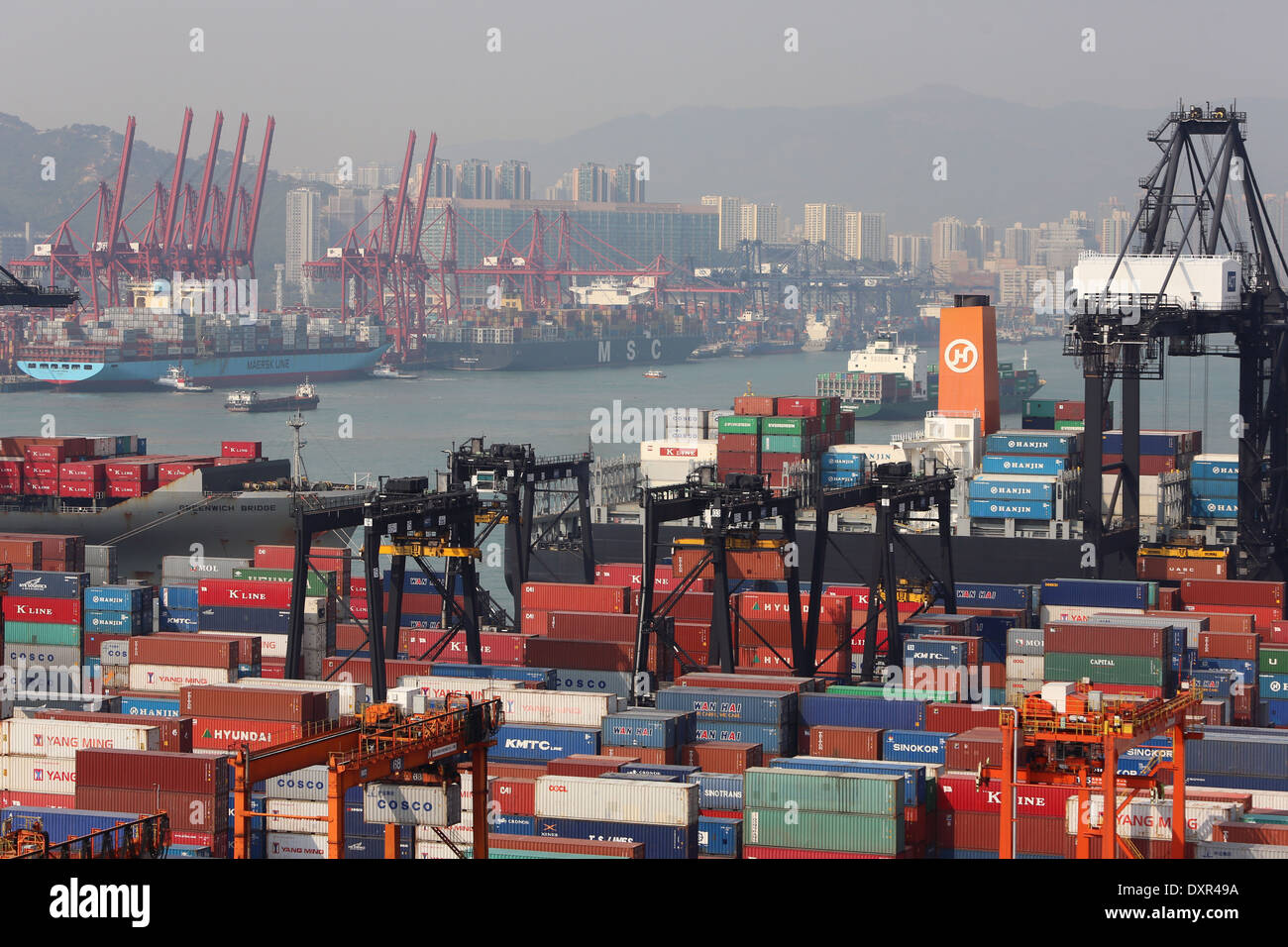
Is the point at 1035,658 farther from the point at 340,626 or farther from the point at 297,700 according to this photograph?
the point at 340,626

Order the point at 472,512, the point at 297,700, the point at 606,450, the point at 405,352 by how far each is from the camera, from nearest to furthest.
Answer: the point at 297,700 → the point at 472,512 → the point at 606,450 → the point at 405,352

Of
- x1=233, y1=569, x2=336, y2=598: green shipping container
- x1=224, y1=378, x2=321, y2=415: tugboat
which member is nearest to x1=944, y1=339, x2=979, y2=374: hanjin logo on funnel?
x1=233, y1=569, x2=336, y2=598: green shipping container

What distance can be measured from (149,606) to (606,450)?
52118mm

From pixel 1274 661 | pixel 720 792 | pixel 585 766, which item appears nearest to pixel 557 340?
pixel 1274 661

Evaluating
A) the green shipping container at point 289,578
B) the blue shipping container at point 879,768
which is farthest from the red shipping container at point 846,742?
the green shipping container at point 289,578

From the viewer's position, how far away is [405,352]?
481 ft

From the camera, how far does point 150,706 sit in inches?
900

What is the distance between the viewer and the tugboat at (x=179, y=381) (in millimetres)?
119312

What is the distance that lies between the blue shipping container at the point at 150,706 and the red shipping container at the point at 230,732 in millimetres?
2676

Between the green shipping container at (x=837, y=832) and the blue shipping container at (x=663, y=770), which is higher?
the blue shipping container at (x=663, y=770)

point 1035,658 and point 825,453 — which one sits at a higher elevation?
point 825,453

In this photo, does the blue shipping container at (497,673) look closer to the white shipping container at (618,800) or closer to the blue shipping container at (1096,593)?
the white shipping container at (618,800)
